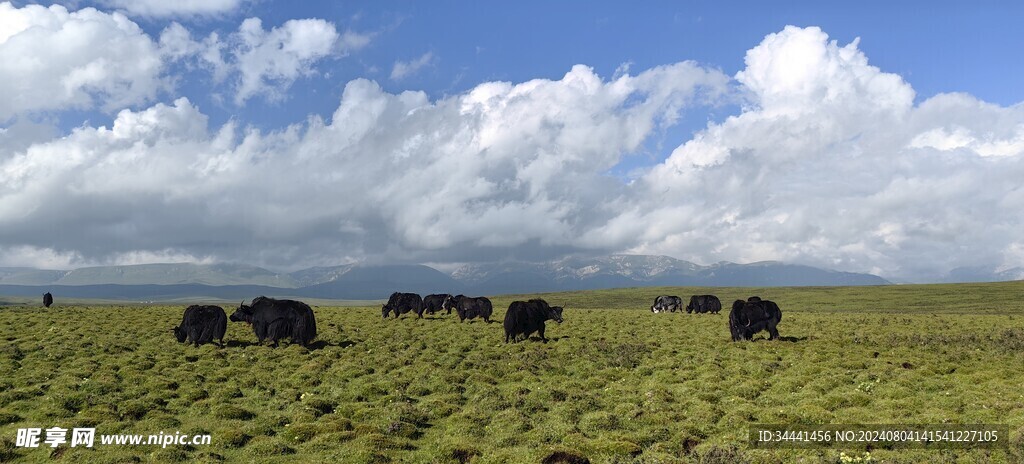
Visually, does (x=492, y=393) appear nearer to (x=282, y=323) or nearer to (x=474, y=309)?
(x=282, y=323)

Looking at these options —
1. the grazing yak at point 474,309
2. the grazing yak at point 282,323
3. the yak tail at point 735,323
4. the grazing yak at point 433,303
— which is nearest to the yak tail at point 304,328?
the grazing yak at point 282,323

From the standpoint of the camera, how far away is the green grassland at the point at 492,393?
14.0 metres

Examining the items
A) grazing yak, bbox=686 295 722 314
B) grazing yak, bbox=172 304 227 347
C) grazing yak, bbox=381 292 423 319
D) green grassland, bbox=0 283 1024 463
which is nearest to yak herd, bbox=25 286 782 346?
grazing yak, bbox=172 304 227 347

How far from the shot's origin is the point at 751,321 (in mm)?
34062

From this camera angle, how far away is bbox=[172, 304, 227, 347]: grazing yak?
30828mm

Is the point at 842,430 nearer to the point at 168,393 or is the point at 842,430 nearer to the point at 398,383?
the point at 398,383

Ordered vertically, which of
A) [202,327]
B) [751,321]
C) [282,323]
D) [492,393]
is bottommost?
[492,393]

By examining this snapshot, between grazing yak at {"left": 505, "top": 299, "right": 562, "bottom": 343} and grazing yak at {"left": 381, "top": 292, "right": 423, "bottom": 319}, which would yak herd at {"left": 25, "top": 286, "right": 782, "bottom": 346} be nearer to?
grazing yak at {"left": 505, "top": 299, "right": 562, "bottom": 343}

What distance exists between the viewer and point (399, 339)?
34.3 metres

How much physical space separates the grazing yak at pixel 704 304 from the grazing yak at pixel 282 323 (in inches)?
1858

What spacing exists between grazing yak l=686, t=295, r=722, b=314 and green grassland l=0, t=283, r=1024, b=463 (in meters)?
29.8

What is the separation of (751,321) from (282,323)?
90.9 ft

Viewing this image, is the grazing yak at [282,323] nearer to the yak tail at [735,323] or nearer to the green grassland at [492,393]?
the green grassland at [492,393]

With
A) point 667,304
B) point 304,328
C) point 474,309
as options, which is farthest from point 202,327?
point 667,304
